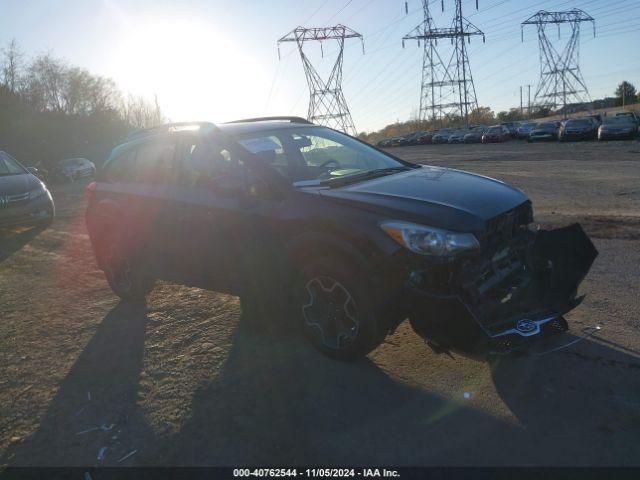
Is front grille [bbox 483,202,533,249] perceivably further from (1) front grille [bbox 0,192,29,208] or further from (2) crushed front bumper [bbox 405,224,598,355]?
(1) front grille [bbox 0,192,29,208]

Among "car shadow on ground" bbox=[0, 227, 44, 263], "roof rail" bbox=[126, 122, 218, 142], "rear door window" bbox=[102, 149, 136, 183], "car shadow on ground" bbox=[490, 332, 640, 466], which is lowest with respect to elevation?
"car shadow on ground" bbox=[490, 332, 640, 466]

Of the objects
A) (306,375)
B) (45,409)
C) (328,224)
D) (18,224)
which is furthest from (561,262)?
(18,224)

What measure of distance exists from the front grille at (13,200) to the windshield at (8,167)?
30.8 inches

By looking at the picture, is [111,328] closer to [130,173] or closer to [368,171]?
[130,173]

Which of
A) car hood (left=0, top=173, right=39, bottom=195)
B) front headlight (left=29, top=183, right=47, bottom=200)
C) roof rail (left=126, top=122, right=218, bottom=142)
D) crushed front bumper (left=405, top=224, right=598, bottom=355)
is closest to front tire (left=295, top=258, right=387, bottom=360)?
crushed front bumper (left=405, top=224, right=598, bottom=355)

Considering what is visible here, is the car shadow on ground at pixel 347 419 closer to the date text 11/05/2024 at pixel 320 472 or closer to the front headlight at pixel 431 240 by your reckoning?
the date text 11/05/2024 at pixel 320 472

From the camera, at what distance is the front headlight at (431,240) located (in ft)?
10.1

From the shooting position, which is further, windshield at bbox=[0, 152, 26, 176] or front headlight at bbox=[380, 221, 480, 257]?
windshield at bbox=[0, 152, 26, 176]

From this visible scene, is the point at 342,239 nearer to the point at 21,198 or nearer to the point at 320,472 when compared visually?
the point at 320,472

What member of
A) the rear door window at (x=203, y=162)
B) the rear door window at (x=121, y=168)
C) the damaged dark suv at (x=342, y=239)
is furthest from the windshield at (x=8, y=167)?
the rear door window at (x=203, y=162)

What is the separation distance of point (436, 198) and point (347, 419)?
1535mm

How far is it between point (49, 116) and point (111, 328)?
69448 mm

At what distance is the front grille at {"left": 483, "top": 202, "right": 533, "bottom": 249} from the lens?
3318 mm

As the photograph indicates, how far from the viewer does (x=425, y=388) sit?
337 cm
